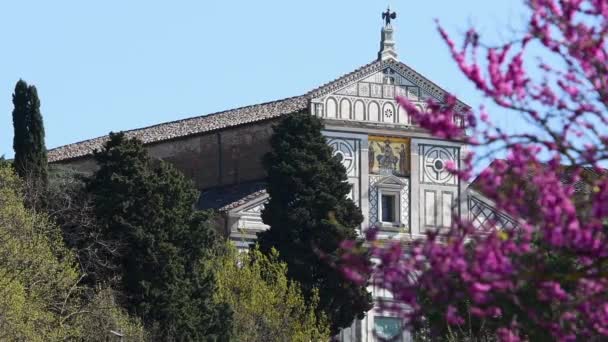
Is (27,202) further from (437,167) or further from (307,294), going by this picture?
(437,167)

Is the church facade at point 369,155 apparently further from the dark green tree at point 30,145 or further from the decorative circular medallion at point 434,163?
the dark green tree at point 30,145

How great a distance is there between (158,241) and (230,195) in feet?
47.3

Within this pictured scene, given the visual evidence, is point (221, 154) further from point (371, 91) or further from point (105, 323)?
point (105, 323)

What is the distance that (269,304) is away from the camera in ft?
168

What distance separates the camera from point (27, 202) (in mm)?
48656

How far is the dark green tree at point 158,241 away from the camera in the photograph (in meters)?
46.9

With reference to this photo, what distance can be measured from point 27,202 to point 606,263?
124ft

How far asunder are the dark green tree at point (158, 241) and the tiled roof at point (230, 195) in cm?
905

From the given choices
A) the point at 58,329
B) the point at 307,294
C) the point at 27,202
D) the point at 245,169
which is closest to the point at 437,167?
the point at 245,169

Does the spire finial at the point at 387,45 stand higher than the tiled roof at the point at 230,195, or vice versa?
the spire finial at the point at 387,45

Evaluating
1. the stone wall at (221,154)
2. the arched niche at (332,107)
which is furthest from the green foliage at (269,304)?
the stone wall at (221,154)

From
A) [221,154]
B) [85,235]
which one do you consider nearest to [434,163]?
[221,154]

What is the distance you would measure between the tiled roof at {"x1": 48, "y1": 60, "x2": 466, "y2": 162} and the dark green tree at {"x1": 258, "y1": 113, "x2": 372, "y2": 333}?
590cm

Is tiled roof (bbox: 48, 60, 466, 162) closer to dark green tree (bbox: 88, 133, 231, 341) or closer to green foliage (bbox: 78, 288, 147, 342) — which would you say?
dark green tree (bbox: 88, 133, 231, 341)
